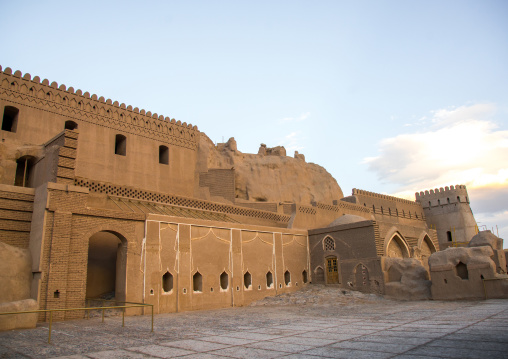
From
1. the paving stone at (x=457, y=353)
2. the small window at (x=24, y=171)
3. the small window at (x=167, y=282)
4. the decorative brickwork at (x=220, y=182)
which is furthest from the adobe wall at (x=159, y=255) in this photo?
→ the paving stone at (x=457, y=353)

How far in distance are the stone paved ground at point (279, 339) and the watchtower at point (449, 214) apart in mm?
35007

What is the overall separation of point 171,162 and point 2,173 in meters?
8.91

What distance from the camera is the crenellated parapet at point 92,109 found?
59.2 ft

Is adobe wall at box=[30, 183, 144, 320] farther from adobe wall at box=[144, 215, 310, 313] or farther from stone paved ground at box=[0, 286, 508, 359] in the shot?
adobe wall at box=[144, 215, 310, 313]

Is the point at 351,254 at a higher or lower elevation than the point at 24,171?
lower

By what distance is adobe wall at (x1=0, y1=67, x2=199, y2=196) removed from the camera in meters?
17.8

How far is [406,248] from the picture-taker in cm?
2012

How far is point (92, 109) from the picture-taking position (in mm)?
20234

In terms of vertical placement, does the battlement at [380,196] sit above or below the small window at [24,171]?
above

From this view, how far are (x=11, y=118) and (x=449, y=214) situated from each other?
136 ft

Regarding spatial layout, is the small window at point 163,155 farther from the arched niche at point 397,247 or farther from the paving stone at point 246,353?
the paving stone at point 246,353

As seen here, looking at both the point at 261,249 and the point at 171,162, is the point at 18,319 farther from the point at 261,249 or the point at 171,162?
the point at 171,162

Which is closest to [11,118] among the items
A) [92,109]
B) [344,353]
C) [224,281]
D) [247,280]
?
[92,109]

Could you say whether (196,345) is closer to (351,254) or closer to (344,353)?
(344,353)
